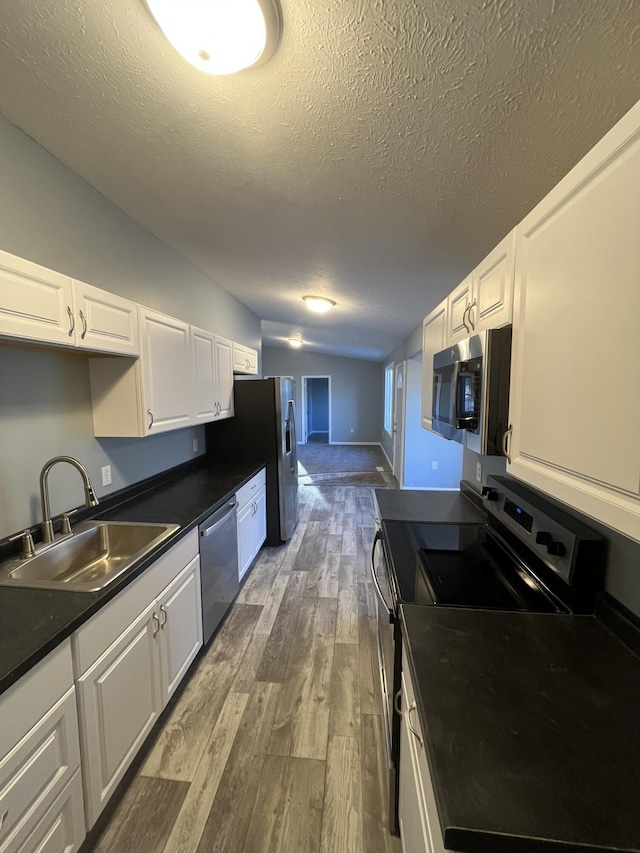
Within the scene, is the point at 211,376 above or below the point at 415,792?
above

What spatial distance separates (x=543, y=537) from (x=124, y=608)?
156 centimetres

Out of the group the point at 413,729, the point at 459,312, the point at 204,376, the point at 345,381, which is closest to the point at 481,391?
the point at 459,312

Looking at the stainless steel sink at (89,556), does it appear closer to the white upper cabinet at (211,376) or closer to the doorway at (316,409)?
the white upper cabinet at (211,376)

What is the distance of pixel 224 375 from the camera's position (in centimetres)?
313

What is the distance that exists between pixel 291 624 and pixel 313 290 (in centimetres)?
278

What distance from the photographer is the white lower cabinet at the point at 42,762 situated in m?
0.87

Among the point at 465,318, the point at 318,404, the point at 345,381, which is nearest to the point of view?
the point at 465,318

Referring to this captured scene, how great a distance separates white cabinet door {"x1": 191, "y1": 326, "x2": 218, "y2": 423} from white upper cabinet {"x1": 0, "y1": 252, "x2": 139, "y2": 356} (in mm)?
775

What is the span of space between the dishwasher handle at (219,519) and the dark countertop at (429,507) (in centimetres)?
101

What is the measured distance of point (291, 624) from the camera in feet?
7.96

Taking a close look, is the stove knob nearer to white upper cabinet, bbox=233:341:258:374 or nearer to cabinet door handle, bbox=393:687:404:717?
cabinet door handle, bbox=393:687:404:717

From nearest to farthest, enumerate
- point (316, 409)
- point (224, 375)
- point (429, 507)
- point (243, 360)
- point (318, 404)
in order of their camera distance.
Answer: point (429, 507), point (224, 375), point (243, 360), point (318, 404), point (316, 409)

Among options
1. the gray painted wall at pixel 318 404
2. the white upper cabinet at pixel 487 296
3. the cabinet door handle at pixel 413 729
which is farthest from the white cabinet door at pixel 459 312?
the gray painted wall at pixel 318 404

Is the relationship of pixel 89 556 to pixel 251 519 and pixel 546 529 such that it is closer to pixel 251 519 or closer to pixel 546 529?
pixel 251 519
